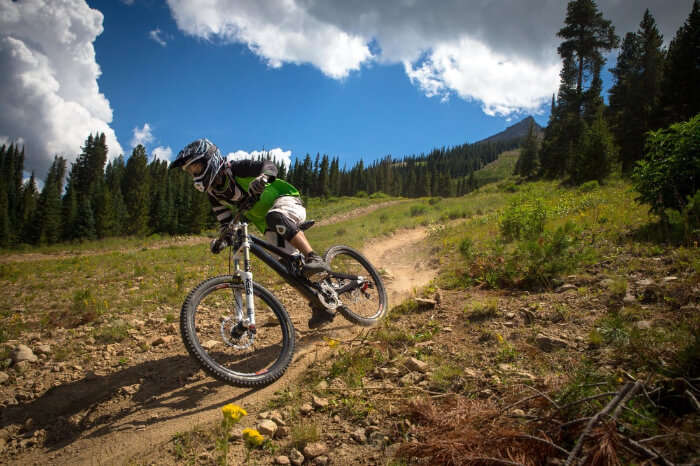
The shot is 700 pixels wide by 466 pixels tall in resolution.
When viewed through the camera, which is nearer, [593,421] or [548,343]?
[593,421]

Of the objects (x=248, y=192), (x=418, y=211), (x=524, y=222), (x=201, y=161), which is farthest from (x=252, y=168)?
(x=418, y=211)

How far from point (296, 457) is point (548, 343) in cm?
248

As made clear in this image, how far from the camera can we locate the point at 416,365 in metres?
3.02

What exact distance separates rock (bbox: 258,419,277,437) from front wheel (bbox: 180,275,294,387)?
2.21 feet

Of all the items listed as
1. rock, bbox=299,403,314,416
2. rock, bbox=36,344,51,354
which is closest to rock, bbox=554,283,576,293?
rock, bbox=299,403,314,416

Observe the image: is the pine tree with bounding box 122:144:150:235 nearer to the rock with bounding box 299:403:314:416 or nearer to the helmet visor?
the helmet visor

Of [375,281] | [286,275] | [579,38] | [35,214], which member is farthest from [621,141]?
[35,214]

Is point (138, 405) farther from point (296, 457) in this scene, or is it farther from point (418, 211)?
point (418, 211)

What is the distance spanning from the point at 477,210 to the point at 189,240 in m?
25.8

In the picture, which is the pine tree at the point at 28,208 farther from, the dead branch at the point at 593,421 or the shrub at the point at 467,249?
the dead branch at the point at 593,421

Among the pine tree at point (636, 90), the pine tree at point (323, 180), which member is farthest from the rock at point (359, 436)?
the pine tree at point (323, 180)

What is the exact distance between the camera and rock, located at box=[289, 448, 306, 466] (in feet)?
7.14

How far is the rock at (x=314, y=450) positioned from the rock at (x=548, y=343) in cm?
220

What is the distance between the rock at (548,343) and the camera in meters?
2.93
